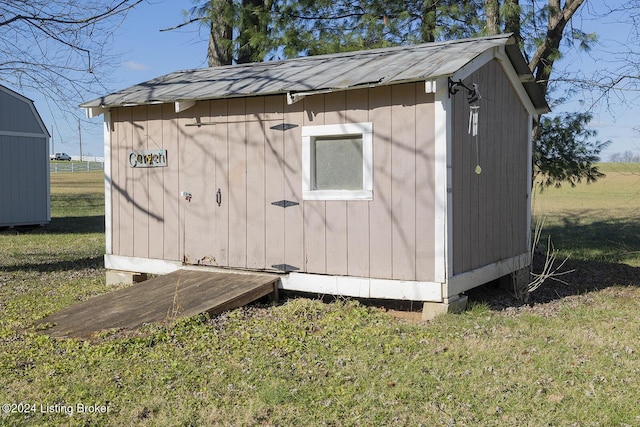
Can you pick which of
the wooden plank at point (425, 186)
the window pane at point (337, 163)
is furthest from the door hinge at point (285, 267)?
the wooden plank at point (425, 186)

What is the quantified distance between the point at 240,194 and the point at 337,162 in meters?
1.41

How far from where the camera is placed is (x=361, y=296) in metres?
7.56

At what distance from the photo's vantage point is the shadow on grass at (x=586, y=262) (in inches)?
357

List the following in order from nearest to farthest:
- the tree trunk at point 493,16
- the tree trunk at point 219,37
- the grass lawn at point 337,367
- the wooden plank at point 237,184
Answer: the grass lawn at point 337,367 → the wooden plank at point 237,184 → the tree trunk at point 493,16 → the tree trunk at point 219,37

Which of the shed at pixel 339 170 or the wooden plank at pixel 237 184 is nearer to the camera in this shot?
the shed at pixel 339 170

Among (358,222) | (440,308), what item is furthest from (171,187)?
(440,308)

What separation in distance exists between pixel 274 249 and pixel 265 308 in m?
0.79

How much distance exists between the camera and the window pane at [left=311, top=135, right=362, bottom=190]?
7.70 m

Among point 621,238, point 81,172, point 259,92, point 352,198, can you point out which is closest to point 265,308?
point 352,198

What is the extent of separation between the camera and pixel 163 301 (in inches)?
289

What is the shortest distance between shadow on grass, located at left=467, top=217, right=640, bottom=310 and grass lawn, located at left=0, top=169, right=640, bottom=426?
0.17 meters

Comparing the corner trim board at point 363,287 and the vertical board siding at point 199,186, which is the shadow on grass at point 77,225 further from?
the corner trim board at point 363,287

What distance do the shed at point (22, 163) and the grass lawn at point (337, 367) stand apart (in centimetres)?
1049

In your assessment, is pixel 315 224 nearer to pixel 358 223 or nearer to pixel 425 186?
pixel 358 223
